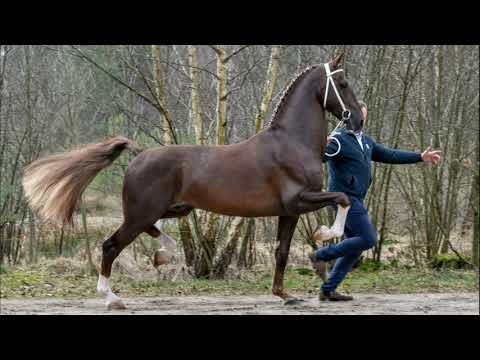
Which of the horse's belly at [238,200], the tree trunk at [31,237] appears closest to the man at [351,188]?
the horse's belly at [238,200]

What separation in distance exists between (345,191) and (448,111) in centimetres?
477

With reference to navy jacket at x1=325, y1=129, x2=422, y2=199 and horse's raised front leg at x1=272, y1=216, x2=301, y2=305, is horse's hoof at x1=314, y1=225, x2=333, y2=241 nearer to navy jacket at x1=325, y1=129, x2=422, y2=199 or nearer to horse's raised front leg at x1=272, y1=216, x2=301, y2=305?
horse's raised front leg at x1=272, y1=216, x2=301, y2=305

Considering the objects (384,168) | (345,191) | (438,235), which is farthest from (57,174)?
(438,235)

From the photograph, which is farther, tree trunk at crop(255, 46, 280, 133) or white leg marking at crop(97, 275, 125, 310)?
tree trunk at crop(255, 46, 280, 133)

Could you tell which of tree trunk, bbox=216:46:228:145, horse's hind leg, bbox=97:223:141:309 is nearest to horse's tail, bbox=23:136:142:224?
horse's hind leg, bbox=97:223:141:309

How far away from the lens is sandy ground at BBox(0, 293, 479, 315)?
6.82 m

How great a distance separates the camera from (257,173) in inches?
274

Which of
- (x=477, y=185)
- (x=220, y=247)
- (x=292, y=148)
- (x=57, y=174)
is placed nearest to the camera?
(x=292, y=148)

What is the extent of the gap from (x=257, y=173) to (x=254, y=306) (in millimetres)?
1443

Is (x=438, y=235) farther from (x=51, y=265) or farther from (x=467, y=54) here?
(x=51, y=265)

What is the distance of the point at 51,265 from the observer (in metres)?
11.1

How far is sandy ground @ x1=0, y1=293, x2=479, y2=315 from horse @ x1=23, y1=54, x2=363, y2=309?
288mm

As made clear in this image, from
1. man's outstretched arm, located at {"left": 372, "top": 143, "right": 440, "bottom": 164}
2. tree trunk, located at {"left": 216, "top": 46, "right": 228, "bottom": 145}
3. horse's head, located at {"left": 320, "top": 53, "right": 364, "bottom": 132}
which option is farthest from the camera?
tree trunk, located at {"left": 216, "top": 46, "right": 228, "bottom": 145}

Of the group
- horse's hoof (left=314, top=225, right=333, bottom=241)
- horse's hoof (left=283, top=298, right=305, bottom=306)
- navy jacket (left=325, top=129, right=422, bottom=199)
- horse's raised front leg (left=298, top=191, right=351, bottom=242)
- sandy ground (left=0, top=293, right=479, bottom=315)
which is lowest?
sandy ground (left=0, top=293, right=479, bottom=315)
